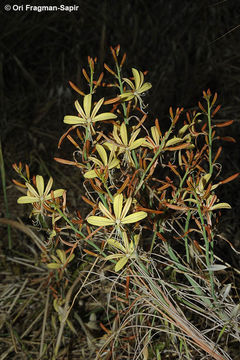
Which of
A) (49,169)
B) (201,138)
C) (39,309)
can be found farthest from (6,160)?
(201,138)

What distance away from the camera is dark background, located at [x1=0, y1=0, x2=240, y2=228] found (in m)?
1.66

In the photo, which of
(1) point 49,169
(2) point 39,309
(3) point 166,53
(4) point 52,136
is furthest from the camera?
(3) point 166,53

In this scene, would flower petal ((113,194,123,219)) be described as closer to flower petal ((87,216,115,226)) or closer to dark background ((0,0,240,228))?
flower petal ((87,216,115,226))

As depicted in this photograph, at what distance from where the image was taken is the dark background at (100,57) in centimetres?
166

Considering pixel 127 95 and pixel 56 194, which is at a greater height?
pixel 127 95

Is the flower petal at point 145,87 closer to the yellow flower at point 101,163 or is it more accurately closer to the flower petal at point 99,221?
the yellow flower at point 101,163

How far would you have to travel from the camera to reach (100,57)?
5.51 feet

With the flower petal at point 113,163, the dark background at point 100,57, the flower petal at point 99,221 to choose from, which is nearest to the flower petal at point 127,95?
the flower petal at point 113,163

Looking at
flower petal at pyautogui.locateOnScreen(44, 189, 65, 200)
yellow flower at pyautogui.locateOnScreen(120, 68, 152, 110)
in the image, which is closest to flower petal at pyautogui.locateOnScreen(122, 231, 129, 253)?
flower petal at pyautogui.locateOnScreen(44, 189, 65, 200)

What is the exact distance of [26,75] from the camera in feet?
5.77

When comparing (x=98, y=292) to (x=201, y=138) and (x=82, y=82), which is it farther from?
(x=82, y=82)

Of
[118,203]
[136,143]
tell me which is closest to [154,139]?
[136,143]

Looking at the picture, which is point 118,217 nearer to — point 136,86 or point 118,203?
point 118,203

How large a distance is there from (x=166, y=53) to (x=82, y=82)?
36 cm
